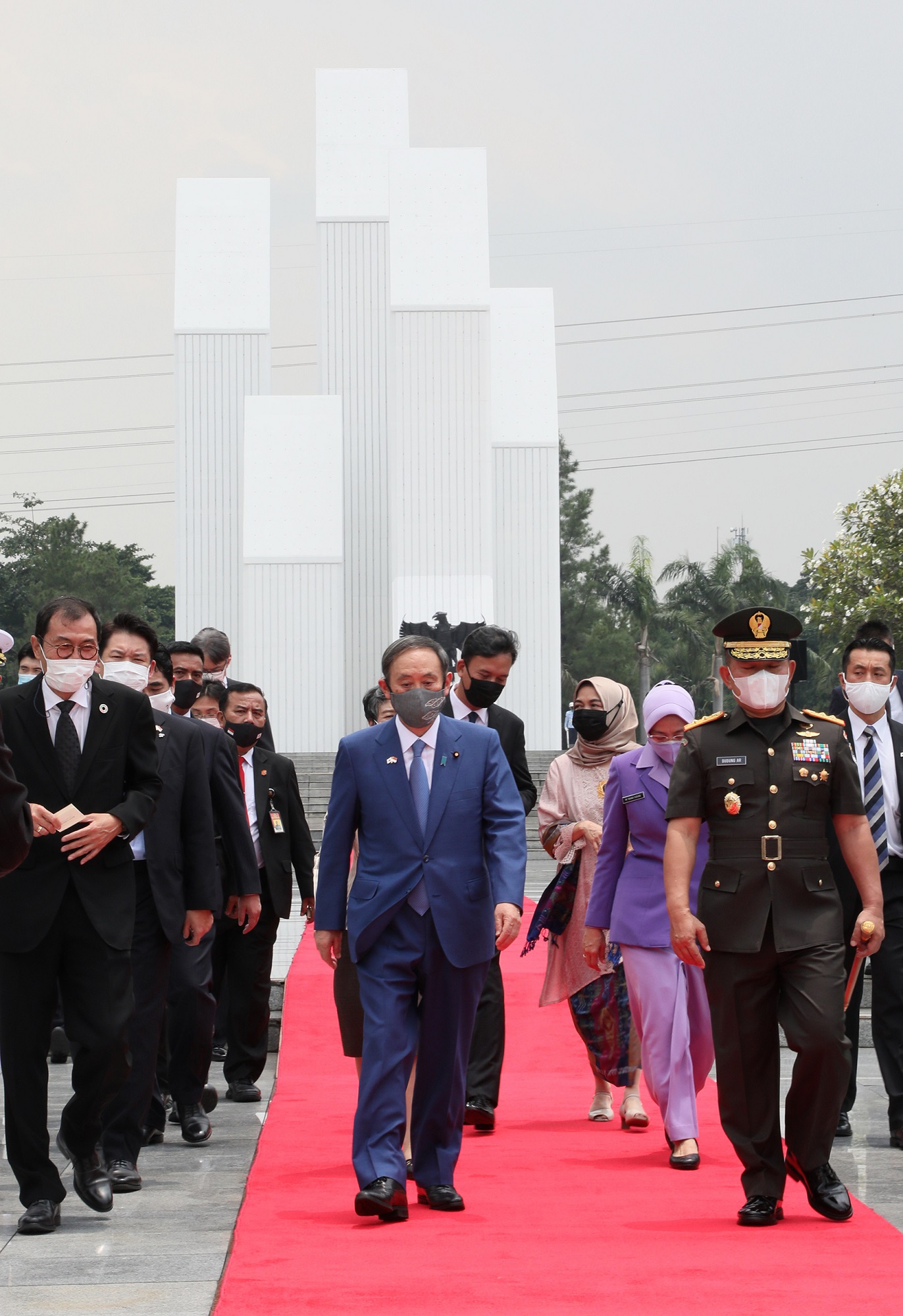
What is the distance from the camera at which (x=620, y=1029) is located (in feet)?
24.6

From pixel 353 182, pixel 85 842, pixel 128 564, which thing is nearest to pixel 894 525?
pixel 353 182

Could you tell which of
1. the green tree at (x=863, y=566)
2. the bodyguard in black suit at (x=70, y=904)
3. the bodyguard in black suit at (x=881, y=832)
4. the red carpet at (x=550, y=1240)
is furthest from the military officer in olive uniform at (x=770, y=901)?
the green tree at (x=863, y=566)

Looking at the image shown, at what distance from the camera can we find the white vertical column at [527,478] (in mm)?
36500

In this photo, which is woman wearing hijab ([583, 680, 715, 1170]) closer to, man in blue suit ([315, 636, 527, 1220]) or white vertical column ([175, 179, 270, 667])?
man in blue suit ([315, 636, 527, 1220])

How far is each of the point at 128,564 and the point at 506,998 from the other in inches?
3127

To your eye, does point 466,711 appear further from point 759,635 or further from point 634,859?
point 759,635

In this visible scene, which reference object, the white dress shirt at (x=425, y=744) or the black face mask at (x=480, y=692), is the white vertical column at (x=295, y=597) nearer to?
the black face mask at (x=480, y=692)

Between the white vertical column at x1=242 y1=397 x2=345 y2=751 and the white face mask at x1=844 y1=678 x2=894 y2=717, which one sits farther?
the white vertical column at x1=242 y1=397 x2=345 y2=751

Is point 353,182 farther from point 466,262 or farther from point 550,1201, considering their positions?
point 550,1201

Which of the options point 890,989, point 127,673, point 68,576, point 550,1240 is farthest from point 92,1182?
point 68,576

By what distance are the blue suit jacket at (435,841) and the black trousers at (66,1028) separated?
0.75 metres

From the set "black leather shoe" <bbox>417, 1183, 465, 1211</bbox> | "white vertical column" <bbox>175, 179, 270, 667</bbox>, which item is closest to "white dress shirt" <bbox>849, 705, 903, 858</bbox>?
"black leather shoe" <bbox>417, 1183, 465, 1211</bbox>

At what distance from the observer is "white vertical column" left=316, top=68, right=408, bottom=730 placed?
37.8 metres

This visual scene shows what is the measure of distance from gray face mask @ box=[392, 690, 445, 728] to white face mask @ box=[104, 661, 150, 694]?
4.16 feet
